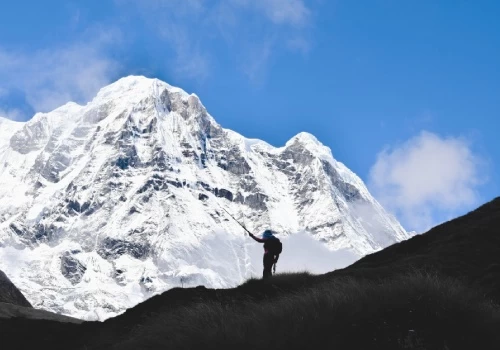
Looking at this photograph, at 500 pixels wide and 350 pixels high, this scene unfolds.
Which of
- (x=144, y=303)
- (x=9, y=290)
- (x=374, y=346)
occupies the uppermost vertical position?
(x=9, y=290)

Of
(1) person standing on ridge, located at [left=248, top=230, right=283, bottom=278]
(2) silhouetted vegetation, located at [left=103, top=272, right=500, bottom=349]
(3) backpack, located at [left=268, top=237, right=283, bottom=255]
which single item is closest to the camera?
(2) silhouetted vegetation, located at [left=103, top=272, right=500, bottom=349]

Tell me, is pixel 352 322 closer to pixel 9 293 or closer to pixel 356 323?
pixel 356 323

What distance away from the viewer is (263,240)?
22547 millimetres

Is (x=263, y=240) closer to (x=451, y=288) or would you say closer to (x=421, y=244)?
(x=421, y=244)

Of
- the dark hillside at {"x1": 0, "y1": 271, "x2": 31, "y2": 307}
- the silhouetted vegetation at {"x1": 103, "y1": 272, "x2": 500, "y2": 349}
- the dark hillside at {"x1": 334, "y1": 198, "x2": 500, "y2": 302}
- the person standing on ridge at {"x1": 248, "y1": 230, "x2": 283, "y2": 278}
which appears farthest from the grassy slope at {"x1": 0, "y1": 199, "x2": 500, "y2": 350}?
the dark hillside at {"x1": 0, "y1": 271, "x2": 31, "y2": 307}

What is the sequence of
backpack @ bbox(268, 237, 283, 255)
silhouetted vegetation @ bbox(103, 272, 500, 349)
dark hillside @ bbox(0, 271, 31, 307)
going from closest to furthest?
silhouetted vegetation @ bbox(103, 272, 500, 349) < backpack @ bbox(268, 237, 283, 255) < dark hillside @ bbox(0, 271, 31, 307)

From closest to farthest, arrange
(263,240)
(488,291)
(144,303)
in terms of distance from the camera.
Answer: (488,291), (144,303), (263,240)

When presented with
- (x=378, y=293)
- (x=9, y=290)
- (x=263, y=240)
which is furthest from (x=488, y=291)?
(x=9, y=290)

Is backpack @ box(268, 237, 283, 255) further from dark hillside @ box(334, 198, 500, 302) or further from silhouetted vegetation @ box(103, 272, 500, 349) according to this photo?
silhouetted vegetation @ box(103, 272, 500, 349)

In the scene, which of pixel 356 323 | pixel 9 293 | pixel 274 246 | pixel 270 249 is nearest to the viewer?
pixel 356 323

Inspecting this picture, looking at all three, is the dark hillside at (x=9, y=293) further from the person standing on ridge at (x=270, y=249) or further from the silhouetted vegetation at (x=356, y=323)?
the silhouetted vegetation at (x=356, y=323)

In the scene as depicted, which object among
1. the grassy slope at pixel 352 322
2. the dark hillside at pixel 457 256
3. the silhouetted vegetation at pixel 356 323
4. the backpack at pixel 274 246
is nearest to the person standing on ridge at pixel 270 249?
the backpack at pixel 274 246

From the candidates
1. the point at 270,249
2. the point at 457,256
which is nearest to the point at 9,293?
the point at 270,249

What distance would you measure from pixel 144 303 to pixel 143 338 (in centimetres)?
974
